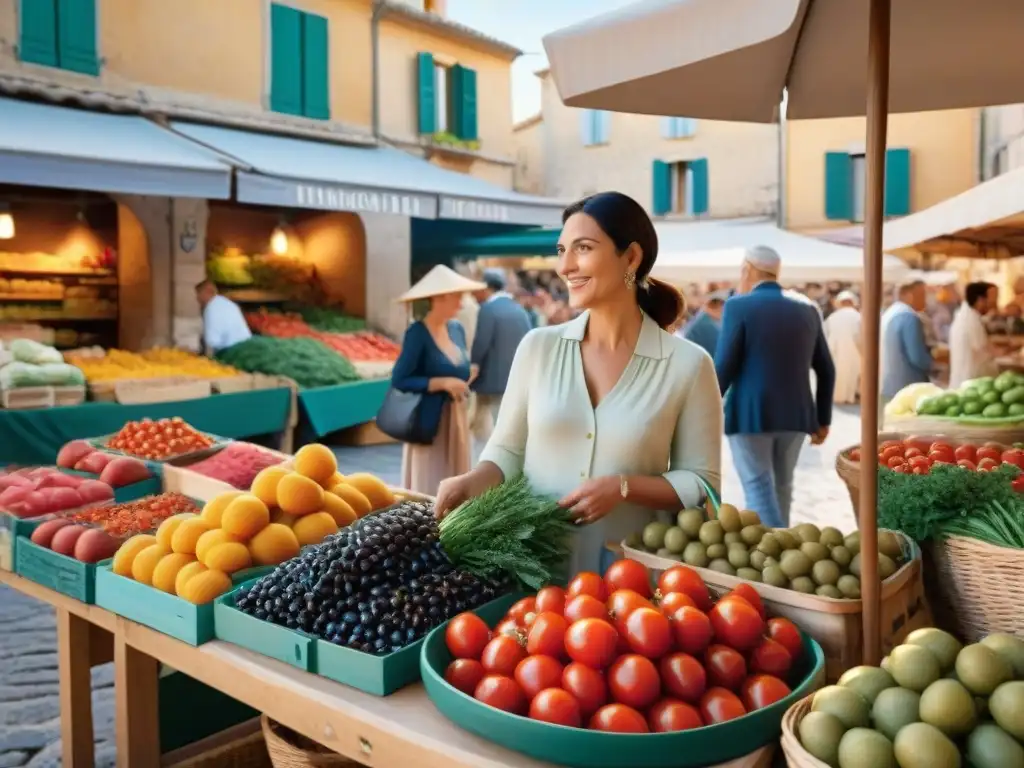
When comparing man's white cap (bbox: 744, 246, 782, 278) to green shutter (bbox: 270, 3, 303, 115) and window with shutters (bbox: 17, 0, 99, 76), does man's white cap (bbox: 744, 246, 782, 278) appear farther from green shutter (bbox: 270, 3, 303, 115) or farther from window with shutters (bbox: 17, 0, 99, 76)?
green shutter (bbox: 270, 3, 303, 115)

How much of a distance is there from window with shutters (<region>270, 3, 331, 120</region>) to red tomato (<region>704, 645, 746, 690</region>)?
11308 millimetres

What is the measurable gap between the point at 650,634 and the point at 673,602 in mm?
130

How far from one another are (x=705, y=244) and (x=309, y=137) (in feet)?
21.2

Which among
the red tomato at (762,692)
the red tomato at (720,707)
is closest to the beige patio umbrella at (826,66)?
the red tomato at (762,692)

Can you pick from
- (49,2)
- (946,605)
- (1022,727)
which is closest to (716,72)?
(946,605)

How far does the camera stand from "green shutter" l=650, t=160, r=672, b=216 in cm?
2317

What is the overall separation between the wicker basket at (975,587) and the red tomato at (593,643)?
89 centimetres

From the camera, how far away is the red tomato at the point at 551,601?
1.89 metres

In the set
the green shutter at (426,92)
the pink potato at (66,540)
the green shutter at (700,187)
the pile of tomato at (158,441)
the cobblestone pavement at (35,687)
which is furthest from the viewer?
the green shutter at (700,187)

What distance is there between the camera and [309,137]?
12.2m

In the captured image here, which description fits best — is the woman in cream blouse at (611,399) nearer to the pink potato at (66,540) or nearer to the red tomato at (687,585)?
the red tomato at (687,585)

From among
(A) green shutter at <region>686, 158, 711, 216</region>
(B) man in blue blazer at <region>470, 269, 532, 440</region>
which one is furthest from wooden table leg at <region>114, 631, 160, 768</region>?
(A) green shutter at <region>686, 158, 711, 216</region>

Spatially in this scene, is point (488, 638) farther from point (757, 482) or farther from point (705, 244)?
point (705, 244)

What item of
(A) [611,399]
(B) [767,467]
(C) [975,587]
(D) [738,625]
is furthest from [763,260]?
(D) [738,625]
